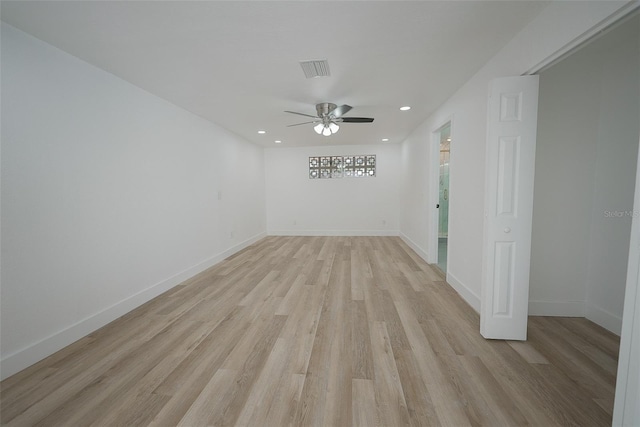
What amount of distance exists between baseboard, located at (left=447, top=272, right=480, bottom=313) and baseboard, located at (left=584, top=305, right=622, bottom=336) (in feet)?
3.30

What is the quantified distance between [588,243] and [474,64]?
2.08 metres

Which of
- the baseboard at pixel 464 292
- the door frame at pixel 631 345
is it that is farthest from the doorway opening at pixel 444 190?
the door frame at pixel 631 345

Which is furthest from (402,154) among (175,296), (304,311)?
(175,296)

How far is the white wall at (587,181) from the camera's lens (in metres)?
2.23

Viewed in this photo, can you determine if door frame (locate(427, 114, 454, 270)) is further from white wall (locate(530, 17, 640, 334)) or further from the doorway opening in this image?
white wall (locate(530, 17, 640, 334))

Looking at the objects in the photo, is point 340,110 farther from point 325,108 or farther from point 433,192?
point 433,192

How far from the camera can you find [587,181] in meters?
2.46

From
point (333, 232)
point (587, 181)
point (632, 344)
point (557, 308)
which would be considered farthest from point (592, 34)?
point (333, 232)

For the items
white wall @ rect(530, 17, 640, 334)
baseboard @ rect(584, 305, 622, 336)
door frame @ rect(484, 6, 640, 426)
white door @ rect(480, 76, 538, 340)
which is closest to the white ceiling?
white door @ rect(480, 76, 538, 340)

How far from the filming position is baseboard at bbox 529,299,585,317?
8.38 ft

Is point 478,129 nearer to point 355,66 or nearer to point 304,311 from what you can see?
point 355,66

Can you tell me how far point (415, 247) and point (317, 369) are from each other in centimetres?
401

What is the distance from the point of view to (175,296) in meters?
3.17

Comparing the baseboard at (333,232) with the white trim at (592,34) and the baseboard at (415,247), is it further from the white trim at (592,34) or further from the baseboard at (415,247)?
the white trim at (592,34)
